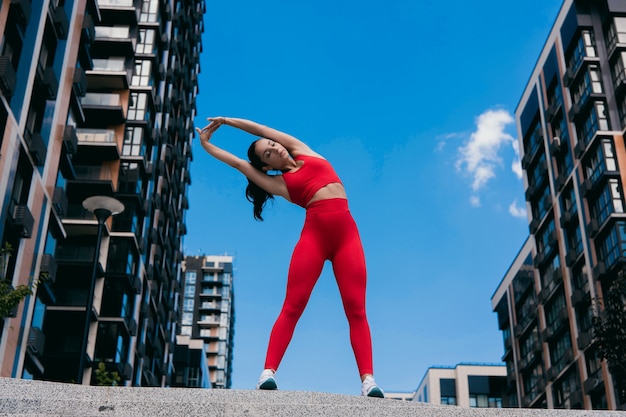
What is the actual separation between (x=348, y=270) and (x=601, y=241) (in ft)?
119

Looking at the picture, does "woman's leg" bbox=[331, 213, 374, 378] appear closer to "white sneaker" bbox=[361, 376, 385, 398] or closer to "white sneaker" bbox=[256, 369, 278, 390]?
"white sneaker" bbox=[361, 376, 385, 398]

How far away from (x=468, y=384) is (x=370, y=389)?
7716 centimetres

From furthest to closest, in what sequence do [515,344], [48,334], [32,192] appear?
[515,344] → [48,334] → [32,192]

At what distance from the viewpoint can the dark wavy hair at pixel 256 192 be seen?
7.49 m

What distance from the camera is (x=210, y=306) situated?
10506 centimetres

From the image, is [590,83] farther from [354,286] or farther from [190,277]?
[190,277]

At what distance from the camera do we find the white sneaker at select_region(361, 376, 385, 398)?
643 cm

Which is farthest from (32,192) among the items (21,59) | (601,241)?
(601,241)

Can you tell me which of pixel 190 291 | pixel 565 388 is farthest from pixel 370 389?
pixel 190 291

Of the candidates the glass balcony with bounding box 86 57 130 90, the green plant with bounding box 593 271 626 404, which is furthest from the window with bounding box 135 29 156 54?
the green plant with bounding box 593 271 626 404

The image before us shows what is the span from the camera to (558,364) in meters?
47.5

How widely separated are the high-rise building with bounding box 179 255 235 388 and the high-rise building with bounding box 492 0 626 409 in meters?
54.7

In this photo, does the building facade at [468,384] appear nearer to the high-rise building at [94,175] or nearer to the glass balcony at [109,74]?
the high-rise building at [94,175]

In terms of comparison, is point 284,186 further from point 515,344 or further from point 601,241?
point 515,344
